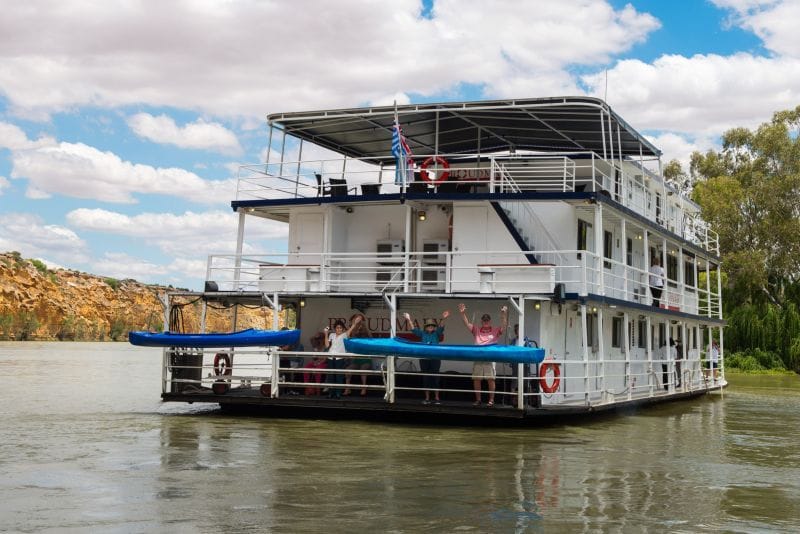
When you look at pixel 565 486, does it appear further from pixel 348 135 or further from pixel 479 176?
pixel 348 135

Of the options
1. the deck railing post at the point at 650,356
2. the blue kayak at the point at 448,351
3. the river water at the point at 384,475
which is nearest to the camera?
the river water at the point at 384,475

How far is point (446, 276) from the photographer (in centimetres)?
2108

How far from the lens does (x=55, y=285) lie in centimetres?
11675

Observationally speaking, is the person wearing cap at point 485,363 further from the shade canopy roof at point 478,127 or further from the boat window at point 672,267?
the boat window at point 672,267

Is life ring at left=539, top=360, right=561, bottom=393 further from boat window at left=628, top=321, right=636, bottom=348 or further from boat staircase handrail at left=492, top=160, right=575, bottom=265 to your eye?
boat window at left=628, top=321, right=636, bottom=348

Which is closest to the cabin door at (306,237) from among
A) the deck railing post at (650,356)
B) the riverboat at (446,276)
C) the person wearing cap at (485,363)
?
the riverboat at (446,276)

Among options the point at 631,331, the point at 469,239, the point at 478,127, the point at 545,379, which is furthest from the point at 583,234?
the point at 545,379

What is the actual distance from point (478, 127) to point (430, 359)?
25.7ft

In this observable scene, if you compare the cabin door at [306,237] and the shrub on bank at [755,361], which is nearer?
the cabin door at [306,237]

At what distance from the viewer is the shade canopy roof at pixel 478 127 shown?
22156 mm

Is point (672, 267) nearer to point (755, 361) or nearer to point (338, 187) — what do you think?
point (338, 187)

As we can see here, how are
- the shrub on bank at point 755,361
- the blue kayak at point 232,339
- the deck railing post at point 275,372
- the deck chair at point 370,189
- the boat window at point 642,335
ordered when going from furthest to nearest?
the shrub on bank at point 755,361, the boat window at point 642,335, the deck chair at point 370,189, the deck railing post at point 275,372, the blue kayak at point 232,339

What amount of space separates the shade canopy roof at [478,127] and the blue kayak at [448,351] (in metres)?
5.55

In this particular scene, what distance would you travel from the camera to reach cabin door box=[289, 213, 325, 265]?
23.3m
